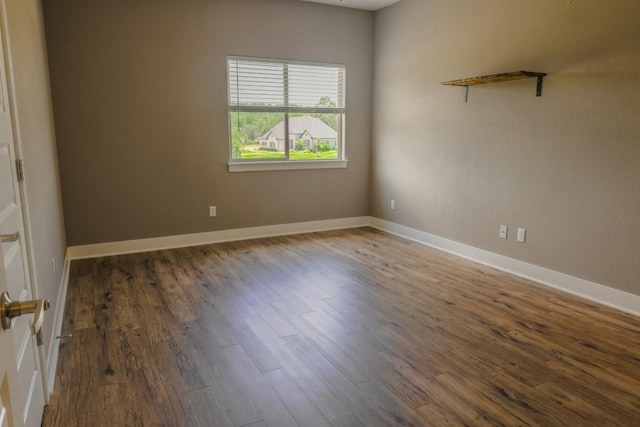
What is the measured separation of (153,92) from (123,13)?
2.51ft

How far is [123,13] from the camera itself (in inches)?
166

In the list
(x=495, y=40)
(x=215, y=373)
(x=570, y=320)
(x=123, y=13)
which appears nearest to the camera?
(x=215, y=373)

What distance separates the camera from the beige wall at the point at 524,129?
10.0 feet

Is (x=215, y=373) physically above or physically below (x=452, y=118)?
below

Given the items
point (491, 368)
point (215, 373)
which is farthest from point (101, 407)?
point (491, 368)

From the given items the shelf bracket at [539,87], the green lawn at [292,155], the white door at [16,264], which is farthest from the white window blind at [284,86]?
the white door at [16,264]

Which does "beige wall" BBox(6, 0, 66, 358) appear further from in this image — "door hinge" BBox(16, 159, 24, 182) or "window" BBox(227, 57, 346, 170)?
"window" BBox(227, 57, 346, 170)

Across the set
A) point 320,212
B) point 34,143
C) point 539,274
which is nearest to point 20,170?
point 34,143

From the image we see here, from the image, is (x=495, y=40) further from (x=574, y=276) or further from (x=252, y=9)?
(x=252, y=9)

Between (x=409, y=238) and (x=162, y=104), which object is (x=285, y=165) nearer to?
(x=162, y=104)

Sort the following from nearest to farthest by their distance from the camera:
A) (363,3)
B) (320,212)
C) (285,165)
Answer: (363,3)
(285,165)
(320,212)

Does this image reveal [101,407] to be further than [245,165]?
No

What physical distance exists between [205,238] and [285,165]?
1.27 m

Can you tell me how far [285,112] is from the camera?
5.14 m
